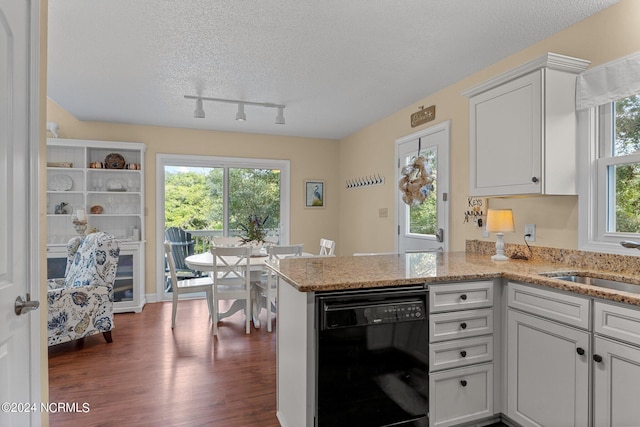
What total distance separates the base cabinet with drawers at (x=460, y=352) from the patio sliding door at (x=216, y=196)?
11.3ft

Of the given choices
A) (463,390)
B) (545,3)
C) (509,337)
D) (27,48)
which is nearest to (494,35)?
(545,3)

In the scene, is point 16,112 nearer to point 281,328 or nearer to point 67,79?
point 281,328

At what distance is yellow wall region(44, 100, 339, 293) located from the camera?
4.80 metres

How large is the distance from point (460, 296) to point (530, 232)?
1.07 meters

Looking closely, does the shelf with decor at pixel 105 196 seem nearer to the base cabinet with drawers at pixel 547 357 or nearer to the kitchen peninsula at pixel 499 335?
the kitchen peninsula at pixel 499 335

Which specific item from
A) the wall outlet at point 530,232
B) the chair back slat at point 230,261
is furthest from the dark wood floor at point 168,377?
the wall outlet at point 530,232

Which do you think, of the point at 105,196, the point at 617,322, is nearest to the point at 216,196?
the point at 105,196

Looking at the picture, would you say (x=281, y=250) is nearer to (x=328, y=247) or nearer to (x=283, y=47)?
(x=328, y=247)

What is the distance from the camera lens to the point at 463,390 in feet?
6.38

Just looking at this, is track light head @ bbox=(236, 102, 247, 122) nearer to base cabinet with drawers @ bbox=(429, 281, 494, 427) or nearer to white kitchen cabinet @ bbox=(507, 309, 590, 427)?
base cabinet with drawers @ bbox=(429, 281, 494, 427)

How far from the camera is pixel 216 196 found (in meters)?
5.36

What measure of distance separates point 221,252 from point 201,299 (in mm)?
2013

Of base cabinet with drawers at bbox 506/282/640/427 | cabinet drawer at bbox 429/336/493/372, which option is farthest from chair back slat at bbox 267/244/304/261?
base cabinet with drawers at bbox 506/282/640/427

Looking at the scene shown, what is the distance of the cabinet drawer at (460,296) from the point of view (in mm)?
1874
